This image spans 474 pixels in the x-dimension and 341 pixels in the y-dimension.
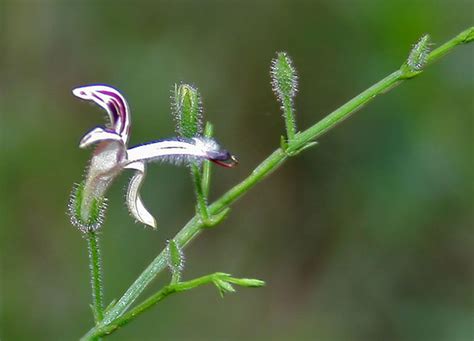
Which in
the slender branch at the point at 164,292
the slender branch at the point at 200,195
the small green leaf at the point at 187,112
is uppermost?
the small green leaf at the point at 187,112

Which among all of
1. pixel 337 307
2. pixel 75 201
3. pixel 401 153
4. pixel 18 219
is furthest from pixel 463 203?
pixel 75 201

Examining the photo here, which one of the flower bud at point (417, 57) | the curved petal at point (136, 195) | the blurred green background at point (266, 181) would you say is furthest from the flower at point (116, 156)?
the blurred green background at point (266, 181)

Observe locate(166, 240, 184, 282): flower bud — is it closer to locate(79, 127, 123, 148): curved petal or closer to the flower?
the flower

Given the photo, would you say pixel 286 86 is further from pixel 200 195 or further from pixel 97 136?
pixel 97 136

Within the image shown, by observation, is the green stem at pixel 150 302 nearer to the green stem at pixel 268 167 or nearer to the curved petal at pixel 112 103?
the green stem at pixel 268 167

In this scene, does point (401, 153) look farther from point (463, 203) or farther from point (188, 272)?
point (188, 272)

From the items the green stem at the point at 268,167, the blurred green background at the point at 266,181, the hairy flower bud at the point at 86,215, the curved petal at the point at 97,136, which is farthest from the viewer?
the blurred green background at the point at 266,181
